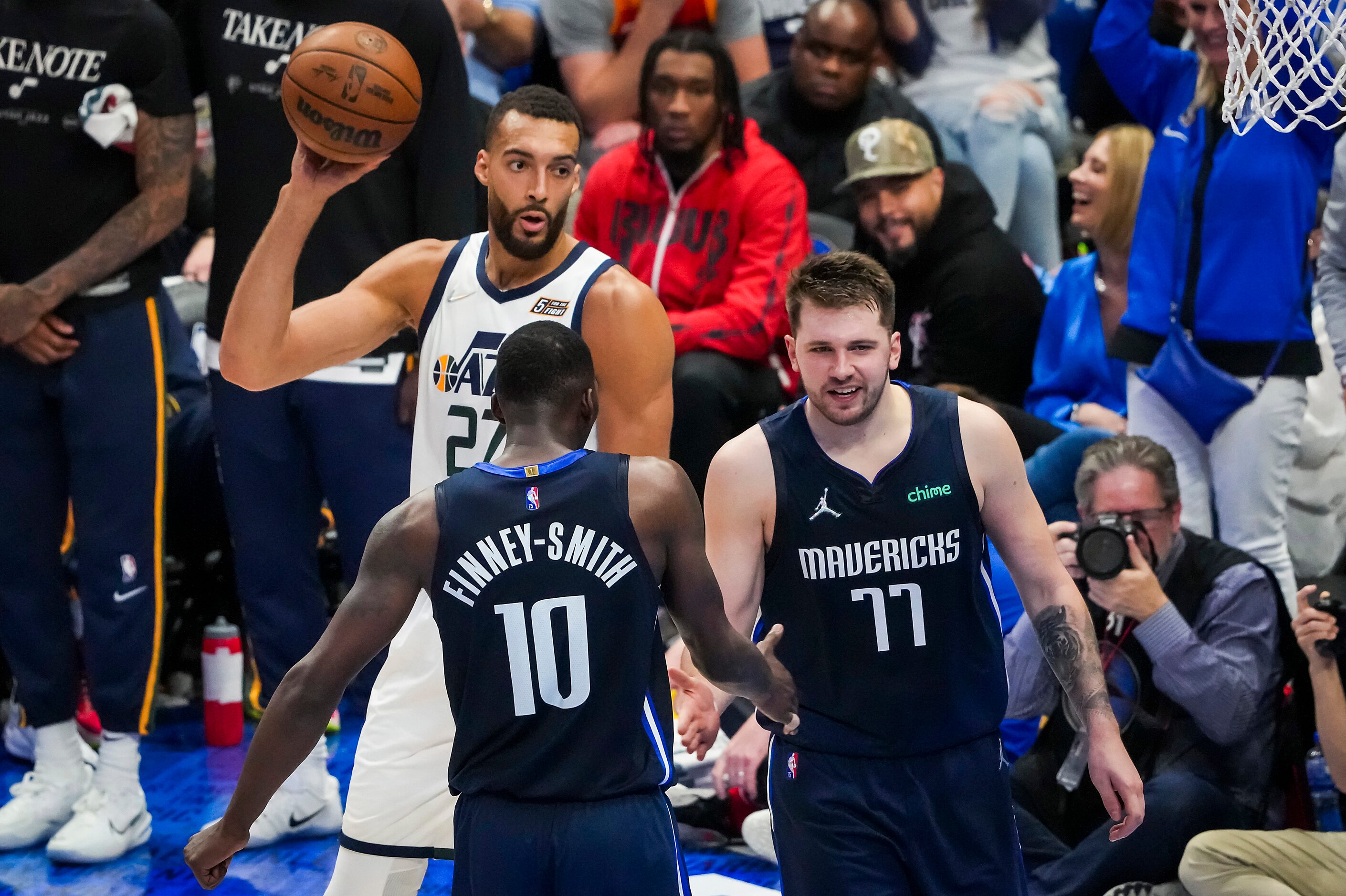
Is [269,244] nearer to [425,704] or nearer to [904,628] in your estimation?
[425,704]

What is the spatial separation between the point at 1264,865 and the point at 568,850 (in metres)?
2.10

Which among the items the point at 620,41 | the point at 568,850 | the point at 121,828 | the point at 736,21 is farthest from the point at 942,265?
the point at 568,850

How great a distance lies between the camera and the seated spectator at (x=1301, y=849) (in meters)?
4.11

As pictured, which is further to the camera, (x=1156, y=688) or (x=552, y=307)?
(x=1156, y=688)

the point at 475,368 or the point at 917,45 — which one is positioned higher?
the point at 917,45

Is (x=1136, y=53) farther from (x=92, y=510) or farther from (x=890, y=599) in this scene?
(x=92, y=510)

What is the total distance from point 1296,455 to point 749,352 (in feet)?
6.58

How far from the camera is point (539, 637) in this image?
2889 mm

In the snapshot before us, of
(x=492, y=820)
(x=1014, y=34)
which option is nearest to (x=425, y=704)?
(x=492, y=820)

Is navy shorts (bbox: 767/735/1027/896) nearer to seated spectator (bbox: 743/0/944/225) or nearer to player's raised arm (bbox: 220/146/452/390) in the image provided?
player's raised arm (bbox: 220/146/452/390)

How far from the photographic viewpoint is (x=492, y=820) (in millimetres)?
2953

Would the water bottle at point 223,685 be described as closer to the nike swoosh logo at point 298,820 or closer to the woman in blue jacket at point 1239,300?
the nike swoosh logo at point 298,820

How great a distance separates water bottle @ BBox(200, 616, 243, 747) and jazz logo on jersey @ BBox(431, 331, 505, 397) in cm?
256

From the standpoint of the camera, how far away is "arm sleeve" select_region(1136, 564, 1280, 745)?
432 centimetres
